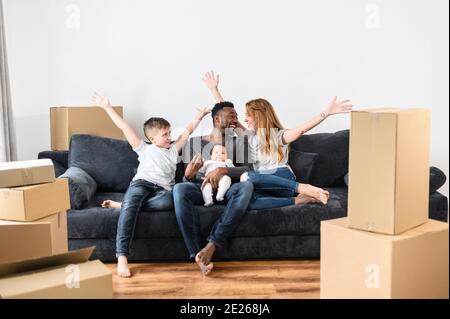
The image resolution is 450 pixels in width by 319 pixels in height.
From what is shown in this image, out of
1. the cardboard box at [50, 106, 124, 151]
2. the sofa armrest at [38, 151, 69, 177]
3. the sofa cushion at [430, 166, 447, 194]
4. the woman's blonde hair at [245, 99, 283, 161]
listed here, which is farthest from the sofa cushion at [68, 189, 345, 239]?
the cardboard box at [50, 106, 124, 151]

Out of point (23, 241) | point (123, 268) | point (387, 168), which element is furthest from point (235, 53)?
point (387, 168)

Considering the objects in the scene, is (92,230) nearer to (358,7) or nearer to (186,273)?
(186,273)

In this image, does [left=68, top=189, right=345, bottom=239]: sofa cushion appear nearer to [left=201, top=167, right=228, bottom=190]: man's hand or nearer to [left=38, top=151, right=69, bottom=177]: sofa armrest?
[left=201, top=167, right=228, bottom=190]: man's hand

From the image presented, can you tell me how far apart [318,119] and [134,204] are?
1.21 m

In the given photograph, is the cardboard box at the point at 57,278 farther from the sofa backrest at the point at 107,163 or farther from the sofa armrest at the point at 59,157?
the sofa armrest at the point at 59,157

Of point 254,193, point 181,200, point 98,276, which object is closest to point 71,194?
point 181,200

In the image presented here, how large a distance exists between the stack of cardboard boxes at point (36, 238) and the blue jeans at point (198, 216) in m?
0.67

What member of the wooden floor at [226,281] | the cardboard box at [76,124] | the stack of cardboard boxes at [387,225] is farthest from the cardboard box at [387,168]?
the cardboard box at [76,124]

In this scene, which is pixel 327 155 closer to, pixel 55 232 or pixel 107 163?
pixel 107 163

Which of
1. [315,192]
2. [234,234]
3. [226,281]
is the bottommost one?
[226,281]

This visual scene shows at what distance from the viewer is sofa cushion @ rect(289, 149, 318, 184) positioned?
421cm

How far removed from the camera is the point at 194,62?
4.78 metres

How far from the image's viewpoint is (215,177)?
3.91 m

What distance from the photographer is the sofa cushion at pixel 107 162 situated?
4.27 metres
